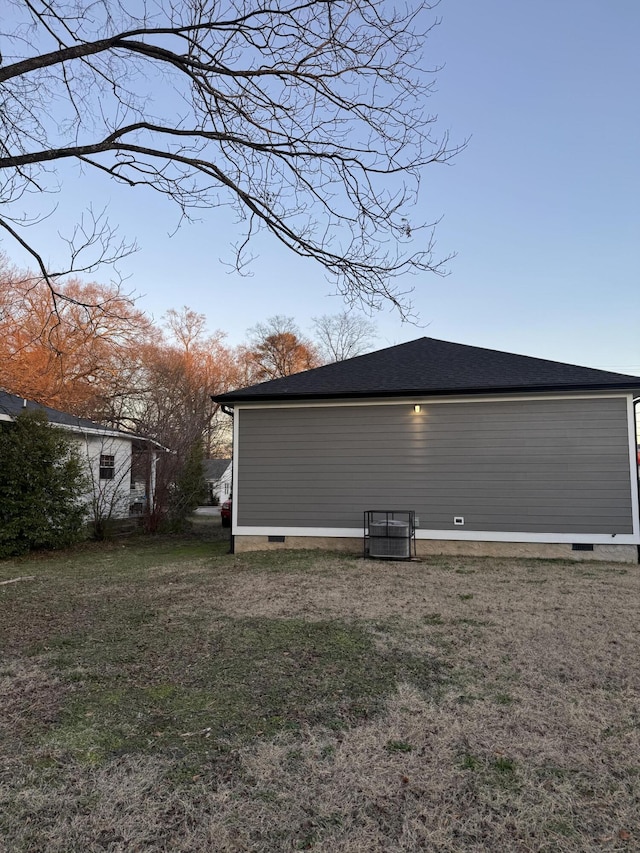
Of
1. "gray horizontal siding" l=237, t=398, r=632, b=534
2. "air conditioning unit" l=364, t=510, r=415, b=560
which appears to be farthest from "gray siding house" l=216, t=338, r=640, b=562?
"air conditioning unit" l=364, t=510, r=415, b=560

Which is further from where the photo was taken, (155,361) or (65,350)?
(155,361)

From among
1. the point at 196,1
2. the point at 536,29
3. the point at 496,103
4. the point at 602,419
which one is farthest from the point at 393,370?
the point at 196,1

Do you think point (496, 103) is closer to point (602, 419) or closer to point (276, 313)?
point (602, 419)

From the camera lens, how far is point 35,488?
8.91 metres

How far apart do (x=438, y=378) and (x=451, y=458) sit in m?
1.44

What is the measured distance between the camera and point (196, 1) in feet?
12.7

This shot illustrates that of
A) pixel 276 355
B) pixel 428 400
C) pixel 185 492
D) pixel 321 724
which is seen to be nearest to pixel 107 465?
pixel 185 492

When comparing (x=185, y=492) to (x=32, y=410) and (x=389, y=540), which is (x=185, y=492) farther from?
(x=389, y=540)

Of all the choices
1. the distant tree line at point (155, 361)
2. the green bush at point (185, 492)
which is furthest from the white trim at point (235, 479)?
the green bush at point (185, 492)

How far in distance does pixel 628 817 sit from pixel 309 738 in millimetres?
1377

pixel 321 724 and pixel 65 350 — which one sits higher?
pixel 65 350

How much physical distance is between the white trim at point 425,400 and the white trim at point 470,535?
2.17 meters

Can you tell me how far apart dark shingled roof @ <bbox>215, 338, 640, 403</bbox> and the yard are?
12.1 ft

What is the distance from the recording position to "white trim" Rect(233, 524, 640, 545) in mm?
7848
